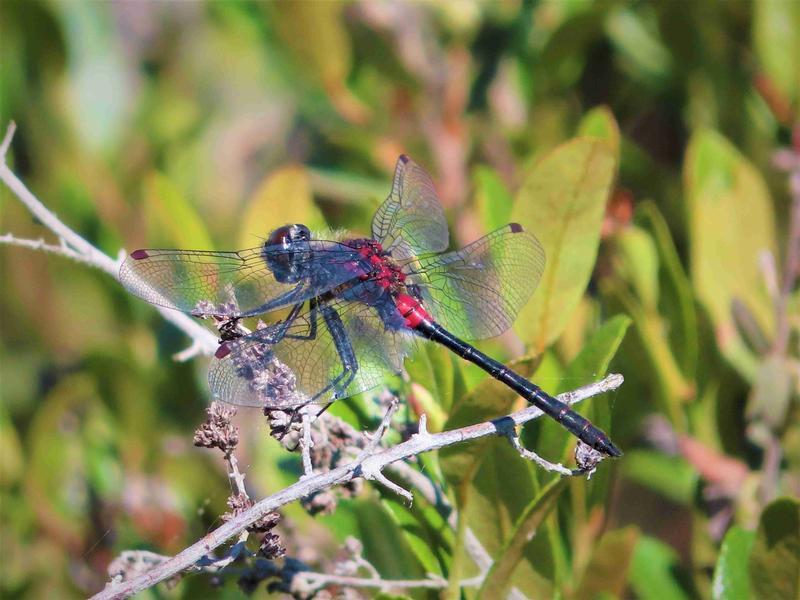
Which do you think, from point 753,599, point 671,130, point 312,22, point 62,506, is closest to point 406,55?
point 312,22

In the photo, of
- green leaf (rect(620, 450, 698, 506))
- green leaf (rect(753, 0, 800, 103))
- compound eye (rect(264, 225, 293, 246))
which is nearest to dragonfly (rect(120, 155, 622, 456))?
compound eye (rect(264, 225, 293, 246))

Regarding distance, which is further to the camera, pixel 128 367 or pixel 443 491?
pixel 128 367

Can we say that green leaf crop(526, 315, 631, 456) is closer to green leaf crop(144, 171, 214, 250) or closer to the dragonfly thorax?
the dragonfly thorax

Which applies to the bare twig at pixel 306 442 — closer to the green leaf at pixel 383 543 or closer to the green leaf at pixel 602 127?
the green leaf at pixel 383 543

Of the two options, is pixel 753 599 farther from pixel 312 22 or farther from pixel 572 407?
pixel 312 22

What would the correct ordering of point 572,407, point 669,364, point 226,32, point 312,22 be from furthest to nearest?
1. point 226,32
2. point 312,22
3. point 669,364
4. point 572,407

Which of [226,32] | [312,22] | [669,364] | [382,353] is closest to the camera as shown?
[382,353]

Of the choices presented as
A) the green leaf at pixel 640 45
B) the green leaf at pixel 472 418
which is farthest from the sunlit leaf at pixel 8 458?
the green leaf at pixel 640 45
